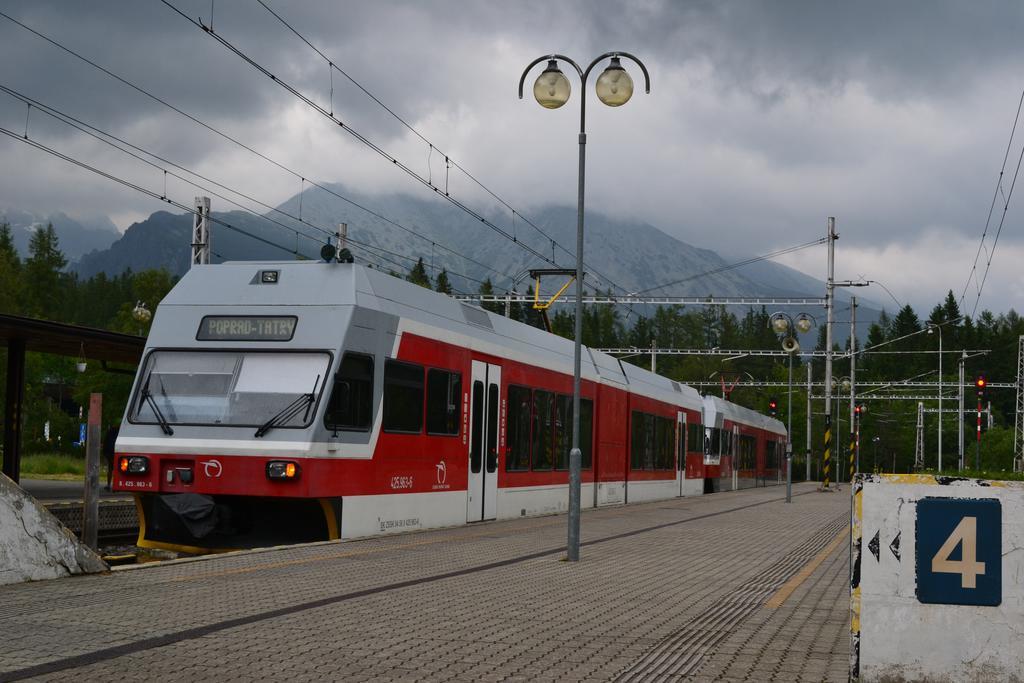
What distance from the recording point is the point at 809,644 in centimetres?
872

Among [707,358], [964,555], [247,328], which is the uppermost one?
[707,358]

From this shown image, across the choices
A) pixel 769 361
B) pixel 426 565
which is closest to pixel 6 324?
pixel 426 565

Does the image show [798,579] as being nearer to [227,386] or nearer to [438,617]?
[438,617]

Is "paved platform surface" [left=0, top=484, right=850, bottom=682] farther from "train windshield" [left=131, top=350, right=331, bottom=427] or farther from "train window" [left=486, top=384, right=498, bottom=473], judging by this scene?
"train window" [left=486, top=384, right=498, bottom=473]

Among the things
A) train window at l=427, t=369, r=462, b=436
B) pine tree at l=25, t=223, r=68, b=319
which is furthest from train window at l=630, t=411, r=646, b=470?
pine tree at l=25, t=223, r=68, b=319

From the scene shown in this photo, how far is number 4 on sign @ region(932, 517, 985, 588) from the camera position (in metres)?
6.43

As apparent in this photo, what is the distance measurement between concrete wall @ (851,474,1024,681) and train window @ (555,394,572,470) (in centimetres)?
1692

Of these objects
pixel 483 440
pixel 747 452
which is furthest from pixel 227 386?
pixel 747 452

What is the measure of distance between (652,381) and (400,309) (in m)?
17.8

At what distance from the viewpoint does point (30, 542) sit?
1056 cm

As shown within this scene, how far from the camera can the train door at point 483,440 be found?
1938 cm

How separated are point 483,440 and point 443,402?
1824 millimetres

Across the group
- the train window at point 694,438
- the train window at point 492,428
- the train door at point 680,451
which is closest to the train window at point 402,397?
the train window at point 492,428

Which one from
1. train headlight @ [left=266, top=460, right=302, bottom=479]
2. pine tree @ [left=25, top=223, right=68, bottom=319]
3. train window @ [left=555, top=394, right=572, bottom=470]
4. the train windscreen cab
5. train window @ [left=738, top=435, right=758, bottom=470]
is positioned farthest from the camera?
pine tree @ [left=25, top=223, right=68, bottom=319]
